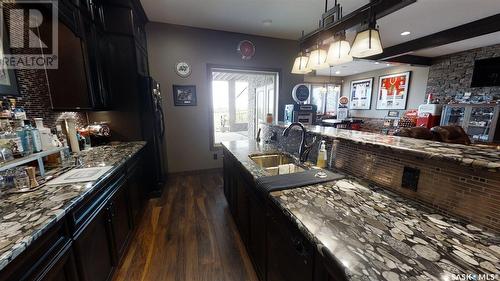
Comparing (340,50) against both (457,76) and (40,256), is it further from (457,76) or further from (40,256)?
(457,76)

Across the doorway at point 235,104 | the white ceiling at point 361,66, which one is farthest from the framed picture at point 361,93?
the doorway at point 235,104

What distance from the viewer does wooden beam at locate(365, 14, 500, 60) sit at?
9.82ft

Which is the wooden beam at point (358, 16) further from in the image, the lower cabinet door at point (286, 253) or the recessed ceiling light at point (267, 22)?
the lower cabinet door at point (286, 253)

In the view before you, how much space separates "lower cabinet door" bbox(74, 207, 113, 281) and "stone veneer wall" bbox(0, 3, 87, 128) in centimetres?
119

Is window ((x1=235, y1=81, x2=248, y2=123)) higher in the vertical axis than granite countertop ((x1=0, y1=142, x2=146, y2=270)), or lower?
higher

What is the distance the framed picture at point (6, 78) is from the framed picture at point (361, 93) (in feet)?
29.3

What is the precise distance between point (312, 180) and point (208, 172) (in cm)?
305

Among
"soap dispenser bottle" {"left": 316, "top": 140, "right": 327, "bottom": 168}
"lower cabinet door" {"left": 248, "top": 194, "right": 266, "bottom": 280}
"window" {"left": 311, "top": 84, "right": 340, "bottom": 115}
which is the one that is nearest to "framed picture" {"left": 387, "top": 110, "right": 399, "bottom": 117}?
"window" {"left": 311, "top": 84, "right": 340, "bottom": 115}

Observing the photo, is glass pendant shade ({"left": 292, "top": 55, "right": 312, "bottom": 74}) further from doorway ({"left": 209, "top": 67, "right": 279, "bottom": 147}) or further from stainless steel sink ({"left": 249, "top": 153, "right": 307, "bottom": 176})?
doorway ({"left": 209, "top": 67, "right": 279, "bottom": 147})

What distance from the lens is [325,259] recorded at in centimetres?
67

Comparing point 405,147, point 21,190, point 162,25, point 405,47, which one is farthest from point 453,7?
point 21,190

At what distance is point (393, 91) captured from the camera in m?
6.53

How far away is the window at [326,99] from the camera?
28.6 feet

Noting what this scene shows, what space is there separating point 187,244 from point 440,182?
207 centimetres
